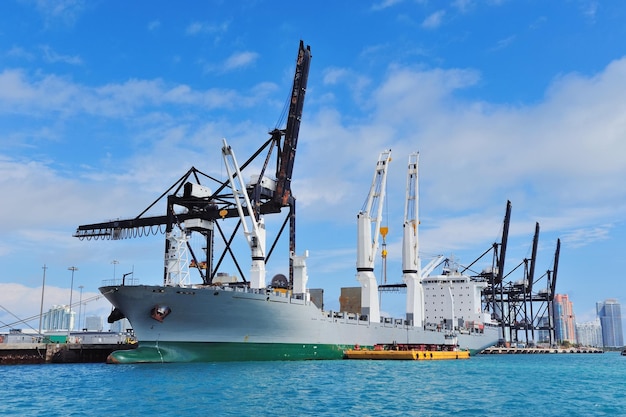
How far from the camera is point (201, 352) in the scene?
134ft

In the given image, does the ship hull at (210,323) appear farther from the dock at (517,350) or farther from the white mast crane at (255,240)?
the dock at (517,350)

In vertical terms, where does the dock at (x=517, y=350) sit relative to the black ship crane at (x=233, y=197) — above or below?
below

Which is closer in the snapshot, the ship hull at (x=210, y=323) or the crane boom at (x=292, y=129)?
the ship hull at (x=210, y=323)

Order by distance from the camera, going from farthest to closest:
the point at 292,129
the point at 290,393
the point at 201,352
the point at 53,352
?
1. the point at 292,129
2. the point at 53,352
3. the point at 201,352
4. the point at 290,393

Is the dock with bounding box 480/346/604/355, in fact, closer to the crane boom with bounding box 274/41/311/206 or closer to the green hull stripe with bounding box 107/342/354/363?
the crane boom with bounding box 274/41/311/206

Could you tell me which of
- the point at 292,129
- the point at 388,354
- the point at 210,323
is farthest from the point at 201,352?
the point at 292,129

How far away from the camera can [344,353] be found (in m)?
53.1

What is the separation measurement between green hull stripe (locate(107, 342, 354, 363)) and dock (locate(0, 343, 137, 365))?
10.5 metres

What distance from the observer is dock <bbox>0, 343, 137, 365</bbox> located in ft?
159

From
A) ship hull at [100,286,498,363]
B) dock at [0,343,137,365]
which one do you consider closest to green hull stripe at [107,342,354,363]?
ship hull at [100,286,498,363]

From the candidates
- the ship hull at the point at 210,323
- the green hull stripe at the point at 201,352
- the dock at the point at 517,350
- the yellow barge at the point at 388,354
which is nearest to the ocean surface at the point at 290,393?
the green hull stripe at the point at 201,352

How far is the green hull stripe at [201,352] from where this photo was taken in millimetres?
40250

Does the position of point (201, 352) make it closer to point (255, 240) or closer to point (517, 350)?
point (255, 240)

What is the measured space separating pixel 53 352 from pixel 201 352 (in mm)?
18043
